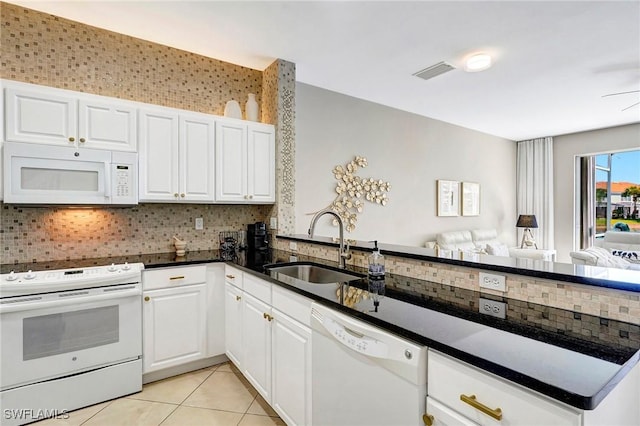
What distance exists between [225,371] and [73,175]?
6.14 feet

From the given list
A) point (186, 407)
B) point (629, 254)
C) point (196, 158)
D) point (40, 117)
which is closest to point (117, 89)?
point (40, 117)

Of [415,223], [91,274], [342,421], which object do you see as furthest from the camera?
[415,223]

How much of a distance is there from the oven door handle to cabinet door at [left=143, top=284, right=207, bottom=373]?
0.48 feet

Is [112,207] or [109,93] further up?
[109,93]

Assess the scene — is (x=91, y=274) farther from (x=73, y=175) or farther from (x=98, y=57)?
(x=98, y=57)

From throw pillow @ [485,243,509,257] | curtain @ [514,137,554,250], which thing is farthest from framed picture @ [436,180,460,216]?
curtain @ [514,137,554,250]

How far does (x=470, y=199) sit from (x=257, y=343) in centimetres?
487

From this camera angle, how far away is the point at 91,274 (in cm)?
219

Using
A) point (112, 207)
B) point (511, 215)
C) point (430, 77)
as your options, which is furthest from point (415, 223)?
point (112, 207)

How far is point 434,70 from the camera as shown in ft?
11.2

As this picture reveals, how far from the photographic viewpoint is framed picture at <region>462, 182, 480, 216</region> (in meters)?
5.65

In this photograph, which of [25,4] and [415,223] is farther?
[415,223]

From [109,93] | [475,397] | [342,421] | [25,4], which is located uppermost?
[25,4]

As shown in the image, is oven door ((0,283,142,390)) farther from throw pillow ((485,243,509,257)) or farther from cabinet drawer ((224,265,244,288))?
throw pillow ((485,243,509,257))
